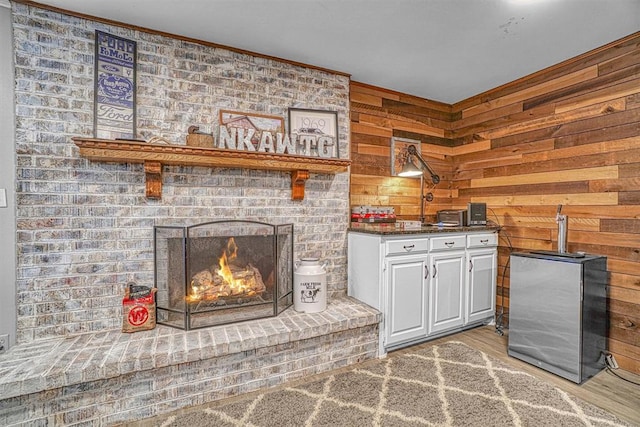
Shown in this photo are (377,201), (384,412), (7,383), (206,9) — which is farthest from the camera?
(377,201)

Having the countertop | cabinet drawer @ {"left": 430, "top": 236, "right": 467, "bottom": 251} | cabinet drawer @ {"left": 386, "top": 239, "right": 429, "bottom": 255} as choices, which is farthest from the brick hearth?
cabinet drawer @ {"left": 430, "top": 236, "right": 467, "bottom": 251}

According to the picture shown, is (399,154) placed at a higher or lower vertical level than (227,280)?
higher

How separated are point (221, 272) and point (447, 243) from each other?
6.35ft

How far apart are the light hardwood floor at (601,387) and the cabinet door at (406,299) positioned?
26 cm

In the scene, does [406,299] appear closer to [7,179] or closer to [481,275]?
[481,275]

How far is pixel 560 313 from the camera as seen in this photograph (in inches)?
87.3

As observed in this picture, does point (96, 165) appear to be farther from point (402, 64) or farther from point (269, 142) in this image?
point (402, 64)

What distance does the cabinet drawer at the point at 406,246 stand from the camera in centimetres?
248

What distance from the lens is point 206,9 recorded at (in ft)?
6.59

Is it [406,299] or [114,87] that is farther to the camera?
[406,299]

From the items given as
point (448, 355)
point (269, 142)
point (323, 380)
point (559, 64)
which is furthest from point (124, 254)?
point (559, 64)

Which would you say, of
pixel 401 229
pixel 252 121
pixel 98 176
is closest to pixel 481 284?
pixel 401 229

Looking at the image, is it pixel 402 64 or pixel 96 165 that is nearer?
pixel 96 165

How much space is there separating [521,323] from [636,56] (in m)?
2.16
